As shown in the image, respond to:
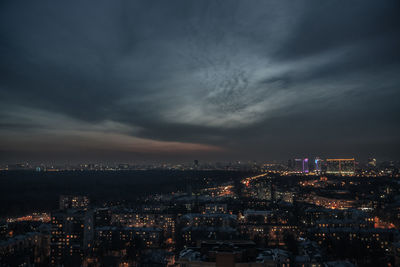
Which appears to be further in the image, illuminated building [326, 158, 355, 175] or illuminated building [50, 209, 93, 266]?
illuminated building [326, 158, 355, 175]

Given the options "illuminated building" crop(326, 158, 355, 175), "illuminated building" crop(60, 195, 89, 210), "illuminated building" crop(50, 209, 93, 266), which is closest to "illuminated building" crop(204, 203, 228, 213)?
"illuminated building" crop(60, 195, 89, 210)

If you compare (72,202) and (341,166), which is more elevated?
(341,166)

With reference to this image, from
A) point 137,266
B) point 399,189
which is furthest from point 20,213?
point 399,189

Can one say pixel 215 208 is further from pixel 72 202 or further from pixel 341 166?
pixel 341 166

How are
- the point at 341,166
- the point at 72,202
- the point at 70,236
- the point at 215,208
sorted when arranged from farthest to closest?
the point at 341,166
the point at 72,202
the point at 215,208
the point at 70,236

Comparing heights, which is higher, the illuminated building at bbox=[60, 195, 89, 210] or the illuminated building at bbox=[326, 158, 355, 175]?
the illuminated building at bbox=[326, 158, 355, 175]

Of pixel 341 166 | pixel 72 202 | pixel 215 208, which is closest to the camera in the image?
pixel 215 208

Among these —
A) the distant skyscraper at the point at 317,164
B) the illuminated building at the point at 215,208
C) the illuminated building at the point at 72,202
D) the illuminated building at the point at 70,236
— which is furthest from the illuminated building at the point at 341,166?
the illuminated building at the point at 70,236

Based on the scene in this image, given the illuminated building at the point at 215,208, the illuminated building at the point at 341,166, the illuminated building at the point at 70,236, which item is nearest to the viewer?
the illuminated building at the point at 70,236

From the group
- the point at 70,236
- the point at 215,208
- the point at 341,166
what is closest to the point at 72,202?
the point at 215,208

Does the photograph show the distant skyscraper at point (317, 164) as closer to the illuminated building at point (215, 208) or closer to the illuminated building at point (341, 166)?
the illuminated building at point (341, 166)

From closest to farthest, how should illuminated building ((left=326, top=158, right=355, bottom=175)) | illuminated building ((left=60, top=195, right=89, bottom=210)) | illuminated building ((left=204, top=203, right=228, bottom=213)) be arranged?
illuminated building ((left=204, top=203, right=228, bottom=213)) → illuminated building ((left=60, top=195, right=89, bottom=210)) → illuminated building ((left=326, top=158, right=355, bottom=175))

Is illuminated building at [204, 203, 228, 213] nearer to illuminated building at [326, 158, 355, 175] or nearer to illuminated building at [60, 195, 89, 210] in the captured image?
illuminated building at [60, 195, 89, 210]
